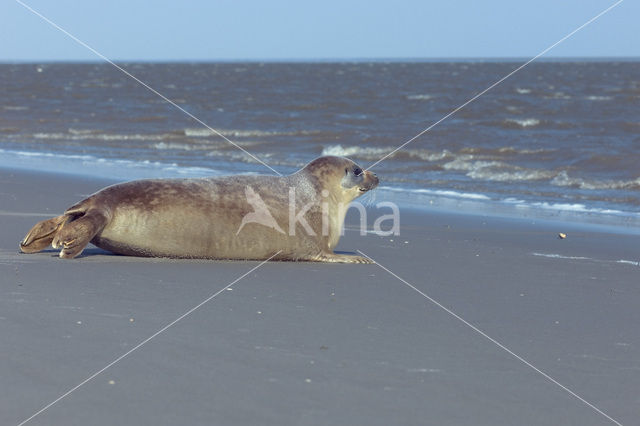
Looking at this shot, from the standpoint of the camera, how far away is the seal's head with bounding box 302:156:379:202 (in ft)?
22.9

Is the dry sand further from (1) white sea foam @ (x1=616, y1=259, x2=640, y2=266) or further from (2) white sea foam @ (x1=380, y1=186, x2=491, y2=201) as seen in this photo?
(2) white sea foam @ (x1=380, y1=186, x2=491, y2=201)

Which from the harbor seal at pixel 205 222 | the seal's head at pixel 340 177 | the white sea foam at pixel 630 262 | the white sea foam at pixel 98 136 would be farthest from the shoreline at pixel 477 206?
the white sea foam at pixel 98 136

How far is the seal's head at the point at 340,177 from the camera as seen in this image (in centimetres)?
698

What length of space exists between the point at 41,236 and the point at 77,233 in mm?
372

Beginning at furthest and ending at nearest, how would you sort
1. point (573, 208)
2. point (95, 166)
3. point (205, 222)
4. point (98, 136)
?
1. point (98, 136)
2. point (95, 166)
3. point (573, 208)
4. point (205, 222)

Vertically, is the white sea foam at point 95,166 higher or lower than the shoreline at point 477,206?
higher

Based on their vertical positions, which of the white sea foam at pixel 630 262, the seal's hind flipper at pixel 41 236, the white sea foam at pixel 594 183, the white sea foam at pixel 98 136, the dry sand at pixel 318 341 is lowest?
the dry sand at pixel 318 341

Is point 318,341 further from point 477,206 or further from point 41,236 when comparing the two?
point 477,206

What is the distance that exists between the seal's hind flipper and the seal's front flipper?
0.51ft

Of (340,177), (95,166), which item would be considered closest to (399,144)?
(95,166)

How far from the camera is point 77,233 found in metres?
5.78

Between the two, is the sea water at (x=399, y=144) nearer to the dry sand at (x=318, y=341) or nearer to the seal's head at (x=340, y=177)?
the seal's head at (x=340, y=177)

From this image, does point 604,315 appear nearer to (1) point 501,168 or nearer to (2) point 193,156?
(1) point 501,168

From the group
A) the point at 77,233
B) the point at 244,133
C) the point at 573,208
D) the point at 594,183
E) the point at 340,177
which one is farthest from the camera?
the point at 244,133
